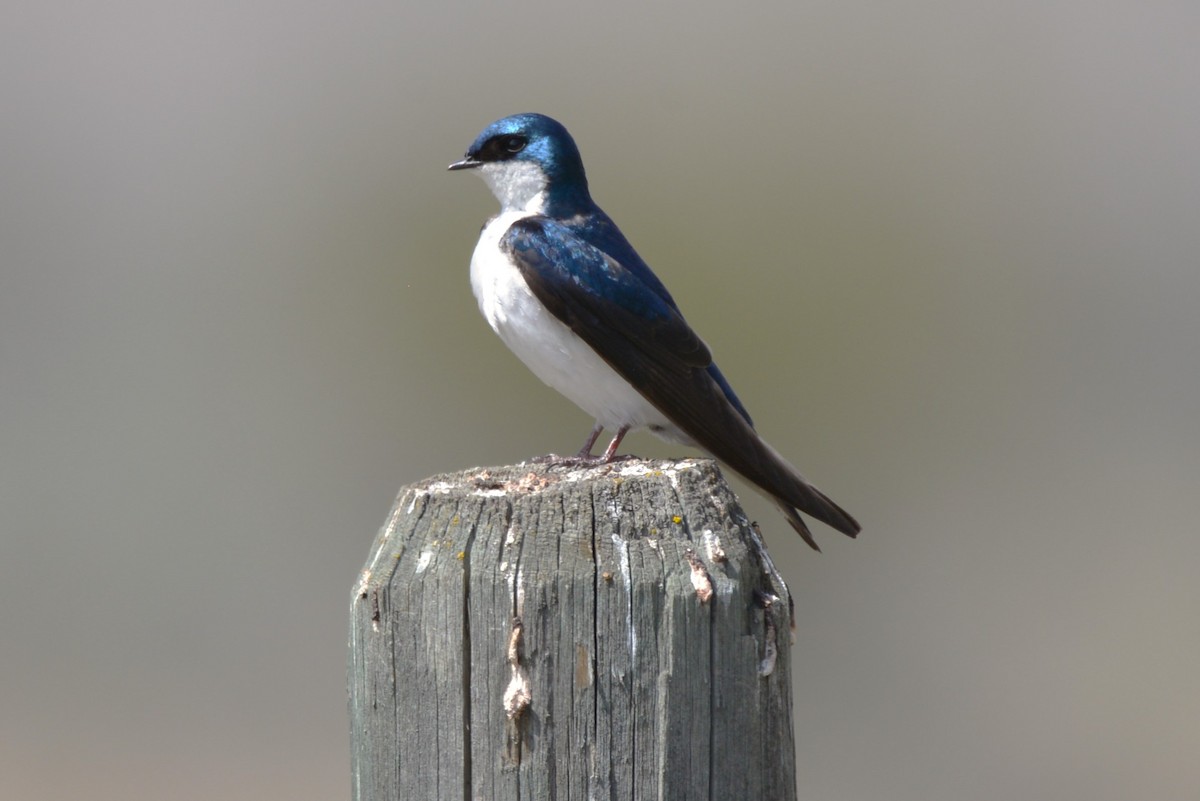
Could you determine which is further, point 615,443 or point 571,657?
point 615,443

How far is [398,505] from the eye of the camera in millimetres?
1685

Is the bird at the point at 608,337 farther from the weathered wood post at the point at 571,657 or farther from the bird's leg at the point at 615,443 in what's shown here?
the weathered wood post at the point at 571,657

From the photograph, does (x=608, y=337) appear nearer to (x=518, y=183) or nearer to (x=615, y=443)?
(x=615, y=443)

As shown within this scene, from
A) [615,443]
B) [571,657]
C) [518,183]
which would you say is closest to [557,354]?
[615,443]

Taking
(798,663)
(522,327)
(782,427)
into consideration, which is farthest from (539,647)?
(782,427)

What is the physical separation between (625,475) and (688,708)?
0.30 m

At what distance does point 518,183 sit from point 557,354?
1.83 feet

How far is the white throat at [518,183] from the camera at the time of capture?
338 cm

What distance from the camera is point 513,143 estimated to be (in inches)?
134

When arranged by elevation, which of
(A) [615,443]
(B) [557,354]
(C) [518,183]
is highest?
(C) [518,183]

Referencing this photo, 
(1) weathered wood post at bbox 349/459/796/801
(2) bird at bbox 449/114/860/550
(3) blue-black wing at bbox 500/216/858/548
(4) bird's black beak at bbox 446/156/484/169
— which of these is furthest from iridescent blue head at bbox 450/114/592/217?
(1) weathered wood post at bbox 349/459/796/801

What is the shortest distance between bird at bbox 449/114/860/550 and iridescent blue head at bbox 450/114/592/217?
12 centimetres

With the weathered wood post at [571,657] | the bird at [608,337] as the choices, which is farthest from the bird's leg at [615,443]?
the weathered wood post at [571,657]

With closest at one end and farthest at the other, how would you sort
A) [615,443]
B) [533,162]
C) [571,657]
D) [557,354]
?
[571,657] < [615,443] < [557,354] < [533,162]
